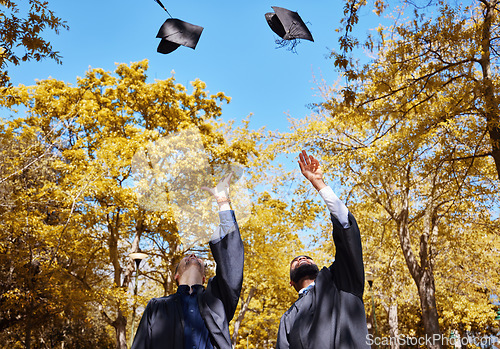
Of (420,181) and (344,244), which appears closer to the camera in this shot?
(344,244)

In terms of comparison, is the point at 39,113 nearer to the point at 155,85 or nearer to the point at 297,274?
the point at 155,85

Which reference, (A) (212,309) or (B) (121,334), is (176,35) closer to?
(A) (212,309)

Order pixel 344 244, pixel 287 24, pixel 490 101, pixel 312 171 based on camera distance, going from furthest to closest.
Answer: pixel 490 101, pixel 287 24, pixel 312 171, pixel 344 244

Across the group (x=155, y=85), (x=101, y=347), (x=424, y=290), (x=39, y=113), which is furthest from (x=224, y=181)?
(x=101, y=347)

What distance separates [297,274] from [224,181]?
95 cm

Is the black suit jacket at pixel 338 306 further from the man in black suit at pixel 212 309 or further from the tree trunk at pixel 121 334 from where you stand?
the tree trunk at pixel 121 334

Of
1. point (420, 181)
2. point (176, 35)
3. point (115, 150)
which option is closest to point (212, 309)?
point (176, 35)

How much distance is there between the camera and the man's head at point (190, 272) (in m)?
2.70

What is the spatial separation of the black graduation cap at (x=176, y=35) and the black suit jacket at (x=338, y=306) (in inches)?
93.3

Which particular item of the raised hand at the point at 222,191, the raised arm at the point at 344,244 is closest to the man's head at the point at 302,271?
the raised arm at the point at 344,244

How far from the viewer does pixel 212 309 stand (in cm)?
244

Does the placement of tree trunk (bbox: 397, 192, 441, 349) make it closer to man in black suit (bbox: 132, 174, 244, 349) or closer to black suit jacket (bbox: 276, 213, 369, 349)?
black suit jacket (bbox: 276, 213, 369, 349)

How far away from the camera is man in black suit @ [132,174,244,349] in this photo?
240cm

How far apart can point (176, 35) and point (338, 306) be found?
9.40 ft
